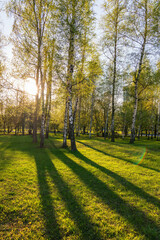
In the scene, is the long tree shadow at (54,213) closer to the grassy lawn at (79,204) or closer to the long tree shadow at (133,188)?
the grassy lawn at (79,204)

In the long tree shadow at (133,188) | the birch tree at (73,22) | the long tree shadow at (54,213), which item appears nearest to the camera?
the long tree shadow at (54,213)

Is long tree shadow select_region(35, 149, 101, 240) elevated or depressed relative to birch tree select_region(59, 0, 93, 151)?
depressed

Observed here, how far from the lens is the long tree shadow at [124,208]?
10.2ft

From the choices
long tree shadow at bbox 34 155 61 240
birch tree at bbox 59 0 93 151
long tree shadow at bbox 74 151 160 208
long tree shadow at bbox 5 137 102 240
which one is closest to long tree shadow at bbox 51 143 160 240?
long tree shadow at bbox 74 151 160 208

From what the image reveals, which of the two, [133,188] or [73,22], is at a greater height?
[73,22]

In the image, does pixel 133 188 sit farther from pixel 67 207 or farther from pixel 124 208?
pixel 67 207

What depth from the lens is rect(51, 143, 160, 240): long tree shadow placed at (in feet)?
10.2

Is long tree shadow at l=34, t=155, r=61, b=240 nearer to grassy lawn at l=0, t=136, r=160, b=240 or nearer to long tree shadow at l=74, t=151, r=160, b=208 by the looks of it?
grassy lawn at l=0, t=136, r=160, b=240

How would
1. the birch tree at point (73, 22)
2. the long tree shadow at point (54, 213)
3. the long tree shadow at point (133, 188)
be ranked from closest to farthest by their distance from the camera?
the long tree shadow at point (54, 213) < the long tree shadow at point (133, 188) < the birch tree at point (73, 22)

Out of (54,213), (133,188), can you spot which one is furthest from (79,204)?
(133,188)

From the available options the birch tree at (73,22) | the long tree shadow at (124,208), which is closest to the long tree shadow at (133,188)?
the long tree shadow at (124,208)

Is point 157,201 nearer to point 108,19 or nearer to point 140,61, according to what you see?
point 140,61

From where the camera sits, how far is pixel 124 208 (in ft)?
12.9

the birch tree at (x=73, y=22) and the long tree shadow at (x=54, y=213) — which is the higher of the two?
the birch tree at (x=73, y=22)
